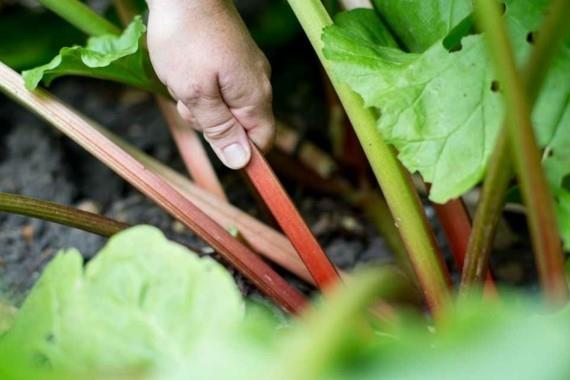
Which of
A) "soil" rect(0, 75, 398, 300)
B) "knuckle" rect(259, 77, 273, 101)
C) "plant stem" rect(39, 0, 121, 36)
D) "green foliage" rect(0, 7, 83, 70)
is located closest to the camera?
"knuckle" rect(259, 77, 273, 101)

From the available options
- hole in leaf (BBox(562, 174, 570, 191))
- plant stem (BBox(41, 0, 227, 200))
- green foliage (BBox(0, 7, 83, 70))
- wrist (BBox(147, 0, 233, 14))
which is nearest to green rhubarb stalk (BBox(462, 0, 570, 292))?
hole in leaf (BBox(562, 174, 570, 191))

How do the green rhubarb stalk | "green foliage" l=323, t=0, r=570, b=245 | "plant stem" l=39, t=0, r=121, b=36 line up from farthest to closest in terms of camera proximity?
"plant stem" l=39, t=0, r=121, b=36 < "green foliage" l=323, t=0, r=570, b=245 < the green rhubarb stalk

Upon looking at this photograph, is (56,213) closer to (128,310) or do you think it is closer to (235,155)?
(235,155)

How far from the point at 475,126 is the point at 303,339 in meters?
0.52

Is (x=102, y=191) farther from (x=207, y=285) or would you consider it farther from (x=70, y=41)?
(x=207, y=285)

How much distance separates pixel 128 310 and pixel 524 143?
13.0 inches

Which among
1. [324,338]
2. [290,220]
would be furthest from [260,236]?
[324,338]

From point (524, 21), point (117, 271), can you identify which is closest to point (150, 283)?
point (117, 271)

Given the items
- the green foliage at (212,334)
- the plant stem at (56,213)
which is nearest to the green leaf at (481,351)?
the green foliage at (212,334)

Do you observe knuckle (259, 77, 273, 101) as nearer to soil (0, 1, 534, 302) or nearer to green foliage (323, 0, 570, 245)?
green foliage (323, 0, 570, 245)

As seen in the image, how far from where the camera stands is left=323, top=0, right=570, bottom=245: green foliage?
966 millimetres

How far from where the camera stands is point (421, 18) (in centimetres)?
111

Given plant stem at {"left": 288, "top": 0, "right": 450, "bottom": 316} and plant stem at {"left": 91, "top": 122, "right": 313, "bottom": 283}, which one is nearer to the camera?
plant stem at {"left": 288, "top": 0, "right": 450, "bottom": 316}

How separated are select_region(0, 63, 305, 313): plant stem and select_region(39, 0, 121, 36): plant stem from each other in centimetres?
14
